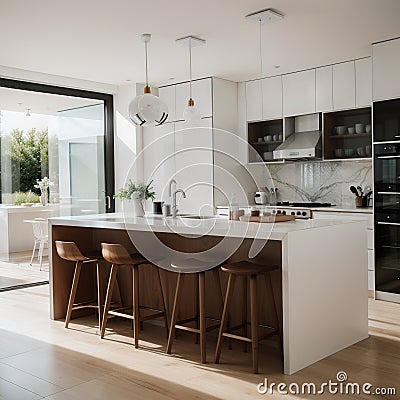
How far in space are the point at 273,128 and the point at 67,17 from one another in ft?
11.3

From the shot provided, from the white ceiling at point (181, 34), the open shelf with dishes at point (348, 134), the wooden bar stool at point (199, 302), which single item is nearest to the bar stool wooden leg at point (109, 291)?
the wooden bar stool at point (199, 302)

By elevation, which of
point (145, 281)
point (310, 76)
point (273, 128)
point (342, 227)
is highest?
point (310, 76)

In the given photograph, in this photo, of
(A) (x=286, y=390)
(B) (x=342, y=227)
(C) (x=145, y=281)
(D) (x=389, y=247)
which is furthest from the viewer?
(D) (x=389, y=247)

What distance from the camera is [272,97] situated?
6758 mm

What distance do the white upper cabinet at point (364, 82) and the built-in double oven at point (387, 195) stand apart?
55cm

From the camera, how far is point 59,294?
489cm

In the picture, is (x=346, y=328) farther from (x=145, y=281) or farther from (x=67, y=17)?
(x=67, y=17)

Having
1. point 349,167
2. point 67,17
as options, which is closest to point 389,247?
point 349,167

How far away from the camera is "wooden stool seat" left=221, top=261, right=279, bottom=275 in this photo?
3.44 metres

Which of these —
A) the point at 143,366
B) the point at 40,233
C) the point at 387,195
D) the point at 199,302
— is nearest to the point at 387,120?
the point at 387,195

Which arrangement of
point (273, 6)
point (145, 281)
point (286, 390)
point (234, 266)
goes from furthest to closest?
point (145, 281) < point (273, 6) < point (234, 266) < point (286, 390)

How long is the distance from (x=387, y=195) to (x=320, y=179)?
1458 mm

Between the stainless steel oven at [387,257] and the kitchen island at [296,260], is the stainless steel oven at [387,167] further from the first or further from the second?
the kitchen island at [296,260]

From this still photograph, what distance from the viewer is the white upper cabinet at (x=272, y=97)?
6.68m
